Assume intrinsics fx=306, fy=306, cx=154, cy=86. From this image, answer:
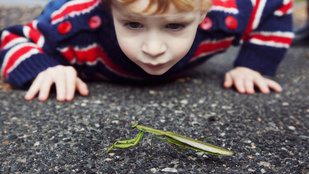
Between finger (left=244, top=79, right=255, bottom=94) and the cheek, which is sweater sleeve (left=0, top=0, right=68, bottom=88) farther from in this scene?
finger (left=244, top=79, right=255, bottom=94)

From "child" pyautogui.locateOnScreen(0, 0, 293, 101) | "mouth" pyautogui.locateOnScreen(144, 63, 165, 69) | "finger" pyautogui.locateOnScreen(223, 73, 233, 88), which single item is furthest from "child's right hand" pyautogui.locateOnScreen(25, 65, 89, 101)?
"finger" pyautogui.locateOnScreen(223, 73, 233, 88)

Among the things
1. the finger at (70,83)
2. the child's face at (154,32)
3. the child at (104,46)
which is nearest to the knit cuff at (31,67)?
the child at (104,46)

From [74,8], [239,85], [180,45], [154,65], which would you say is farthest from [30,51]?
[239,85]

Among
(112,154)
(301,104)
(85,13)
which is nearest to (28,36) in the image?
(85,13)

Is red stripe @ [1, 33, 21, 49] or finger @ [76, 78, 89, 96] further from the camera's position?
red stripe @ [1, 33, 21, 49]

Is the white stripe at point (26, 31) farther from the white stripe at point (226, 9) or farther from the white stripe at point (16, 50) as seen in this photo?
the white stripe at point (226, 9)

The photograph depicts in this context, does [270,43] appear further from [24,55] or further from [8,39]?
[8,39]
